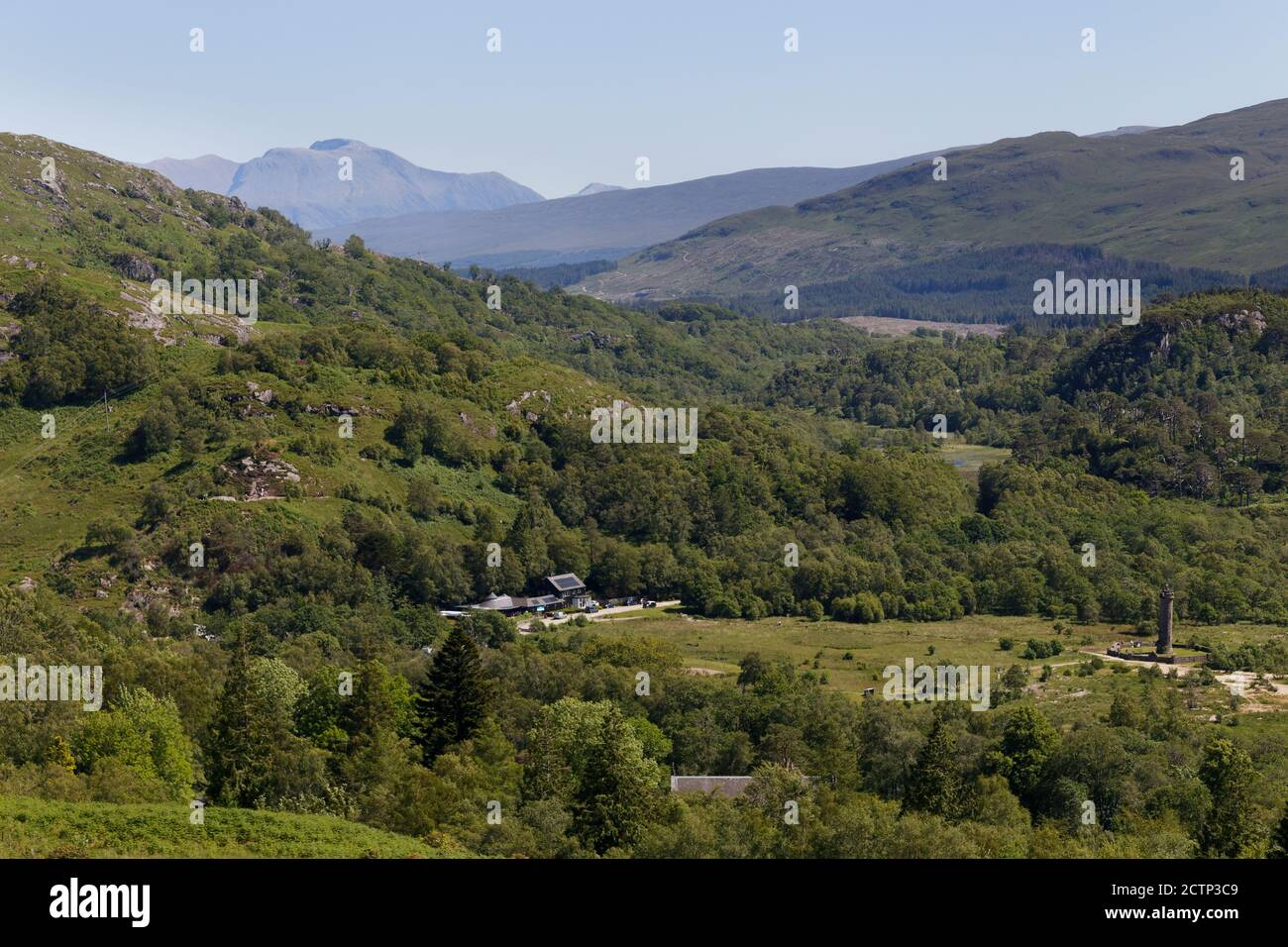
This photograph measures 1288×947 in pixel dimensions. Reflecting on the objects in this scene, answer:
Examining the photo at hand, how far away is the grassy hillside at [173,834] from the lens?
28500 mm

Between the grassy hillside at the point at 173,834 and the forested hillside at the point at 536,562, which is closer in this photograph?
the grassy hillside at the point at 173,834

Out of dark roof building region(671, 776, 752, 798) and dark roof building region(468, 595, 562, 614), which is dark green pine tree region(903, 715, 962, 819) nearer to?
dark roof building region(671, 776, 752, 798)

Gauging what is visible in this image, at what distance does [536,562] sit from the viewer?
312ft

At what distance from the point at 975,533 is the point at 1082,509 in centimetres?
1198

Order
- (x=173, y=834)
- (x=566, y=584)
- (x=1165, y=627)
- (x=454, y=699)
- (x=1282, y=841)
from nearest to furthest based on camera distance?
1. (x=173, y=834)
2. (x=1282, y=841)
3. (x=454, y=699)
4. (x=1165, y=627)
5. (x=566, y=584)

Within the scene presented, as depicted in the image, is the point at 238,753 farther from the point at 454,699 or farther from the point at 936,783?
the point at 936,783

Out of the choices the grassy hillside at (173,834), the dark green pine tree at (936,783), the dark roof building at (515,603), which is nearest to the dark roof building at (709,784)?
the dark green pine tree at (936,783)

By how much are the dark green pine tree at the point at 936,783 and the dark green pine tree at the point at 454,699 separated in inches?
627

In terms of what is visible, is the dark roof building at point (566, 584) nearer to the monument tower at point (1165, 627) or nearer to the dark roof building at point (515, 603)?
the dark roof building at point (515, 603)

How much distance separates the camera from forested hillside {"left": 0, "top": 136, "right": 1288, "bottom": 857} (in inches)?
1667

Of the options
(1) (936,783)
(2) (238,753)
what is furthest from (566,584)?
(2) (238,753)

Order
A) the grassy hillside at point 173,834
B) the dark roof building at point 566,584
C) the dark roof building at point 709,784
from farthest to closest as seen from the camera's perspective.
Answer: the dark roof building at point 566,584, the dark roof building at point 709,784, the grassy hillside at point 173,834

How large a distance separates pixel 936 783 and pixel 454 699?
17.6m
